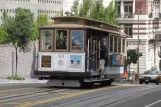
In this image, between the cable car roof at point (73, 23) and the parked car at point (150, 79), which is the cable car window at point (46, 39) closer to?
the cable car roof at point (73, 23)

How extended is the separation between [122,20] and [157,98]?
1991 inches

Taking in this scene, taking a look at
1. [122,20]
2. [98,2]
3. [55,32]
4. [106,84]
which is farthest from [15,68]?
[122,20]

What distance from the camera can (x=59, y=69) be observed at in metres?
21.7

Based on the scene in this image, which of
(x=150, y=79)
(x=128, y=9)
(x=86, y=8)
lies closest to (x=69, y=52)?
(x=150, y=79)

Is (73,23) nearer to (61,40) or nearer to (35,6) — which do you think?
(61,40)

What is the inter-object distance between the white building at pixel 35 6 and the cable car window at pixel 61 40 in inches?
880

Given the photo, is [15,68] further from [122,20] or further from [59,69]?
[122,20]

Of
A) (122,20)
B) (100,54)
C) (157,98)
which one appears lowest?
(157,98)

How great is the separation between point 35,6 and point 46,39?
1011 inches

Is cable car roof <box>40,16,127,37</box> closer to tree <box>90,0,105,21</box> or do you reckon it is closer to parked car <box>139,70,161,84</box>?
parked car <box>139,70,161,84</box>

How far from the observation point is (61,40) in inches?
861

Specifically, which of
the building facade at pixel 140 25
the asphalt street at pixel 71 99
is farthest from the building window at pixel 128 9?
the asphalt street at pixel 71 99

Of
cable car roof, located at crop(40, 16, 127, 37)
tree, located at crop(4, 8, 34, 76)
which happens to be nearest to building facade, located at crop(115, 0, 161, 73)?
tree, located at crop(4, 8, 34, 76)

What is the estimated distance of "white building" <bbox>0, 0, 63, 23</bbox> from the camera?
4394cm
